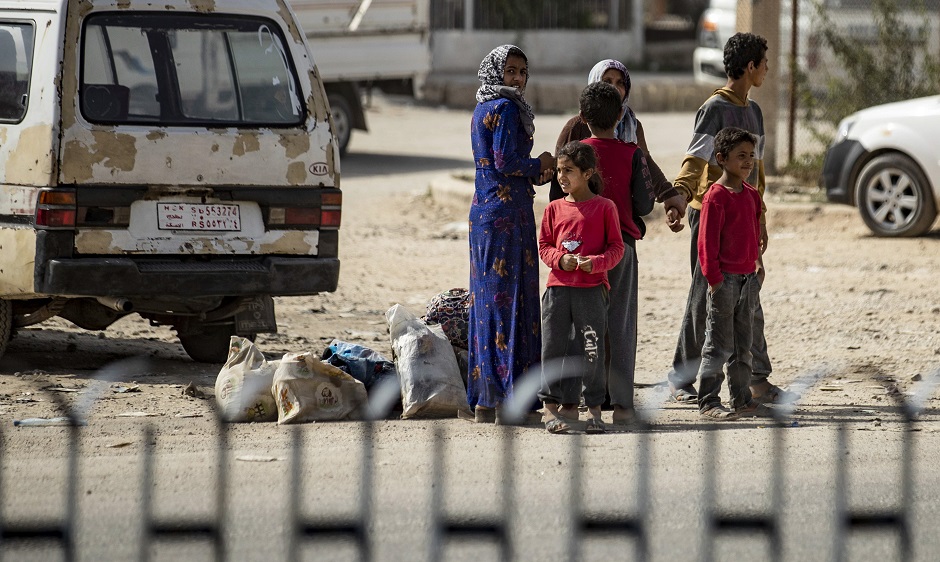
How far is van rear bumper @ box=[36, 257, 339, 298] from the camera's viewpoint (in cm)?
629

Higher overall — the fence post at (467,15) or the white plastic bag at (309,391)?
the fence post at (467,15)

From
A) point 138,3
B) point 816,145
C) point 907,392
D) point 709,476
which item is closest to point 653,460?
point 709,476

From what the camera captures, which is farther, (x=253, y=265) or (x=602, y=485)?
(x=253, y=265)

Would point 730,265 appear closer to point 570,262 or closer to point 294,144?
point 570,262

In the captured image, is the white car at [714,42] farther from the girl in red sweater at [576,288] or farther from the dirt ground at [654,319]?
the girl in red sweater at [576,288]

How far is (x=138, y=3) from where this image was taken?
21.5 feet

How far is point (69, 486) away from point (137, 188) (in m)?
2.04

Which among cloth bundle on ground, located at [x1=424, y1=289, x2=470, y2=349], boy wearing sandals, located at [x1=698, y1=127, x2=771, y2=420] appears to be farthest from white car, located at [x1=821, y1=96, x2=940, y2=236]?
cloth bundle on ground, located at [x1=424, y1=289, x2=470, y2=349]

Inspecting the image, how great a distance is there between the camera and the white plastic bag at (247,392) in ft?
19.0

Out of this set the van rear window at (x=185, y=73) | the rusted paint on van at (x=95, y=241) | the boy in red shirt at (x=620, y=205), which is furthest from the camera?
the van rear window at (x=185, y=73)

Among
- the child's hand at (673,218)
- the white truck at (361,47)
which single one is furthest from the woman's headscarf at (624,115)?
the white truck at (361,47)

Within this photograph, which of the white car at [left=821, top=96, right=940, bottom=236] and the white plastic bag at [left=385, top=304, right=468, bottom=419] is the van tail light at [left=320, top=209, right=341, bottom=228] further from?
the white car at [left=821, top=96, right=940, bottom=236]

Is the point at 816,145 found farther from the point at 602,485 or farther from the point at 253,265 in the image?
the point at 602,485

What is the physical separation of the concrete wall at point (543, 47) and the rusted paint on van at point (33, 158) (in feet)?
61.3
